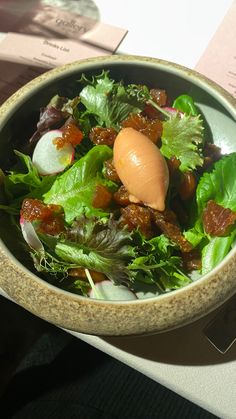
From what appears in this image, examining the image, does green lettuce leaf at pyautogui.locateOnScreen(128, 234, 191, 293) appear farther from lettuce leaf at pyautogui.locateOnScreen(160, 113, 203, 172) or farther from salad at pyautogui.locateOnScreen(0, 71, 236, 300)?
lettuce leaf at pyautogui.locateOnScreen(160, 113, 203, 172)

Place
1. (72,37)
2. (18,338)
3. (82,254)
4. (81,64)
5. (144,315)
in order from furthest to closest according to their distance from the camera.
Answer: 1. (18,338)
2. (72,37)
3. (81,64)
4. (82,254)
5. (144,315)

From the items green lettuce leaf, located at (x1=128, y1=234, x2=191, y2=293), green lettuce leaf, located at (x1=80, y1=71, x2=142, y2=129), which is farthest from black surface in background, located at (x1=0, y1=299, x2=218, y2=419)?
green lettuce leaf, located at (x1=80, y1=71, x2=142, y2=129)

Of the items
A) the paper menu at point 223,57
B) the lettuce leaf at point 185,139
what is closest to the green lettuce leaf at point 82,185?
the lettuce leaf at point 185,139

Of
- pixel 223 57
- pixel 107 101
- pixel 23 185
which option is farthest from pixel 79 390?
pixel 223 57

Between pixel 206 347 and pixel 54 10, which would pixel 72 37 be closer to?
pixel 54 10

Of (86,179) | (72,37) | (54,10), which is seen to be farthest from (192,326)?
(54,10)

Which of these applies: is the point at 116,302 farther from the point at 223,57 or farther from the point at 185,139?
the point at 223,57
